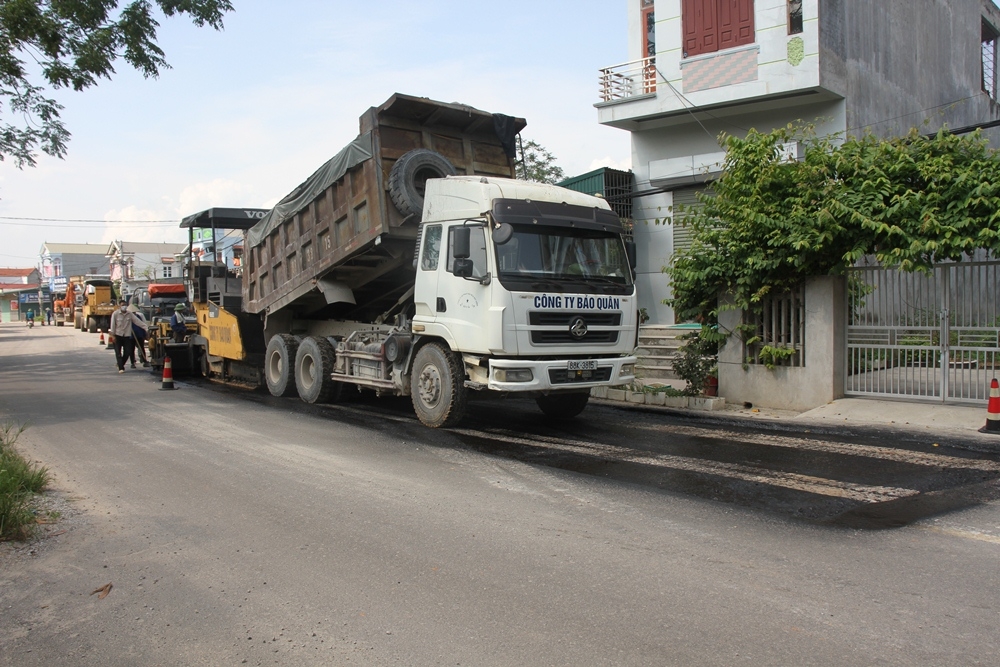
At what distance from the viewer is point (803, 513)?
5570 millimetres

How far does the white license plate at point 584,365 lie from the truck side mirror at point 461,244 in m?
1.73

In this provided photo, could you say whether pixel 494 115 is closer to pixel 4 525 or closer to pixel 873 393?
pixel 873 393

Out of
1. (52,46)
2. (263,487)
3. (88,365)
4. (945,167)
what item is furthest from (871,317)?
(88,365)

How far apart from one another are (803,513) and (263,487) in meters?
4.37

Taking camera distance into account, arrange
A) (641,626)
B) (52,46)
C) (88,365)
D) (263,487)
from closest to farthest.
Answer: (641,626) < (263,487) < (52,46) < (88,365)

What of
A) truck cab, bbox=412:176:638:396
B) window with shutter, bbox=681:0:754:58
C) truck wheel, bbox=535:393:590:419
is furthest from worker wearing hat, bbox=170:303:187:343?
window with shutter, bbox=681:0:754:58

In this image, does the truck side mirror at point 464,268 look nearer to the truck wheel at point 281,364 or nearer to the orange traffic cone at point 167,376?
the truck wheel at point 281,364

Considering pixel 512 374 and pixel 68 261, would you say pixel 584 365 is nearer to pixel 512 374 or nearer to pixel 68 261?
pixel 512 374

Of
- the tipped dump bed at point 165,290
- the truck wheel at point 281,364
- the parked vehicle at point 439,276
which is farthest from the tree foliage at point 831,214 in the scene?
the tipped dump bed at point 165,290

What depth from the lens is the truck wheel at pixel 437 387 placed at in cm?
917

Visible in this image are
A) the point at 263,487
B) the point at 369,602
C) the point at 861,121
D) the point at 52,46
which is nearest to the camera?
the point at 369,602

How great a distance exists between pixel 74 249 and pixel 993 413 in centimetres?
11332

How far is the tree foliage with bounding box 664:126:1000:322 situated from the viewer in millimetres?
9289

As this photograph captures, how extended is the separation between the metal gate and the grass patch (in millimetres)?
9869
